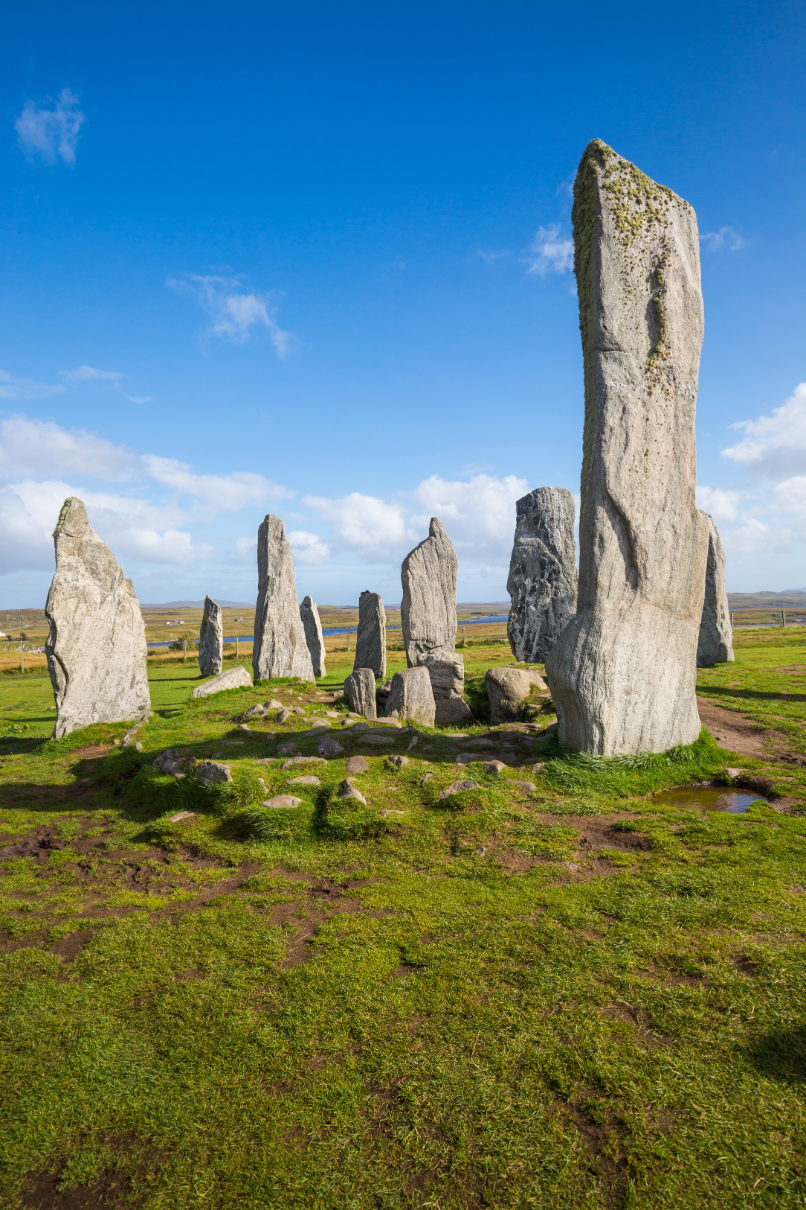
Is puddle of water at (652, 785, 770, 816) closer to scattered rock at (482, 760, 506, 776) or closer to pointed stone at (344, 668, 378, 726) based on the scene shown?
scattered rock at (482, 760, 506, 776)

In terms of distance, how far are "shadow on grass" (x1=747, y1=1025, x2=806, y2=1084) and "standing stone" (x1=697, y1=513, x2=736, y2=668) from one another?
652 inches

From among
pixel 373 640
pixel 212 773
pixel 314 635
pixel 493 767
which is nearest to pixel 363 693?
pixel 373 640

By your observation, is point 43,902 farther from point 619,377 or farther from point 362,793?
point 619,377

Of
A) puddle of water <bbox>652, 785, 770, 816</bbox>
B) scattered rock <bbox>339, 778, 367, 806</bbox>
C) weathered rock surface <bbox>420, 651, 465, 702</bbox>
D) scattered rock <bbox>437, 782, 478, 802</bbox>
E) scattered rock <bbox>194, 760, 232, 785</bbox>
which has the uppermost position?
weathered rock surface <bbox>420, 651, 465, 702</bbox>

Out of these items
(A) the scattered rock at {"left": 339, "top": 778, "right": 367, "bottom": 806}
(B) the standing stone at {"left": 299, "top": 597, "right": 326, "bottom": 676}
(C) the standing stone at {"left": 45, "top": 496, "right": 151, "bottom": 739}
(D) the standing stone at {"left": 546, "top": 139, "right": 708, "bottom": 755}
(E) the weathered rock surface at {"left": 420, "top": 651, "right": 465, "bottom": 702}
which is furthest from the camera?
(B) the standing stone at {"left": 299, "top": 597, "right": 326, "bottom": 676}

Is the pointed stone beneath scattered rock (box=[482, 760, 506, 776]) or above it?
above

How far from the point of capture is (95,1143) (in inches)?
111

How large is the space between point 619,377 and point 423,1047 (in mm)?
7494

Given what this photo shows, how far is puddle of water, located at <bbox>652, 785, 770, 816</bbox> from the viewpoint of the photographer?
667 cm

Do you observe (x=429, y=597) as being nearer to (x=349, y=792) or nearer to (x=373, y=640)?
(x=373, y=640)

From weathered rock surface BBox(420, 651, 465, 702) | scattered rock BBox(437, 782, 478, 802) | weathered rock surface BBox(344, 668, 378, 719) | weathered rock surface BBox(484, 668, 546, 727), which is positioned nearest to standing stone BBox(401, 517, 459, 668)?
weathered rock surface BBox(420, 651, 465, 702)

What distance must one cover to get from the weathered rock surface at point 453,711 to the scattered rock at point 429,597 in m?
2.59

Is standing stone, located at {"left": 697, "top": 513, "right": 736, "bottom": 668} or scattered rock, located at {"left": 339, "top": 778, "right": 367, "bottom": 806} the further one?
standing stone, located at {"left": 697, "top": 513, "right": 736, "bottom": 668}

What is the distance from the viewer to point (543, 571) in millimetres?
20188
